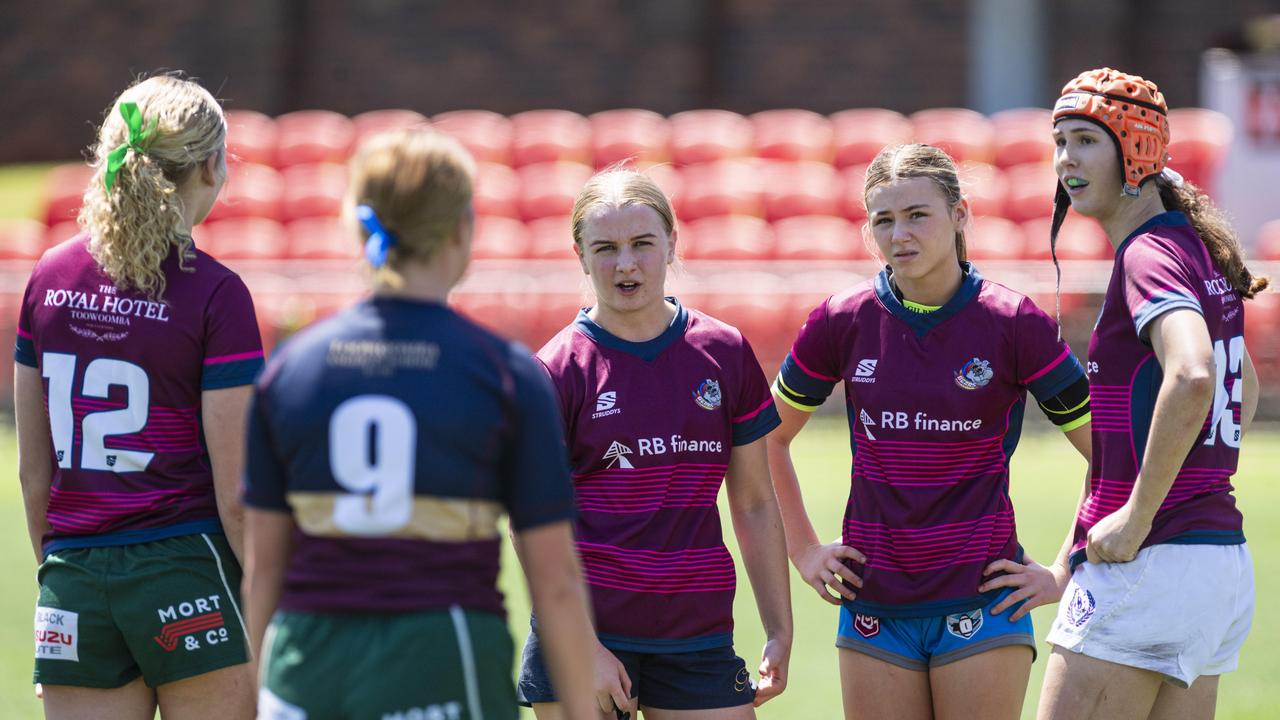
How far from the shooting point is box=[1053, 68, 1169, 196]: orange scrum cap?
3721 mm

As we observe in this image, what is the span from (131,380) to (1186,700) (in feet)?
8.65

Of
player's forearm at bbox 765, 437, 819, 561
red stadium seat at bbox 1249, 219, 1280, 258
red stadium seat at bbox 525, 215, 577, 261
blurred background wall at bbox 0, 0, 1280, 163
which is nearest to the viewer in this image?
player's forearm at bbox 765, 437, 819, 561

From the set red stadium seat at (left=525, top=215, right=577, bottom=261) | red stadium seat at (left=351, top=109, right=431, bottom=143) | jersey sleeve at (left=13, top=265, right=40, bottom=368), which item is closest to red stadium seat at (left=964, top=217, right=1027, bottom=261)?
red stadium seat at (left=525, top=215, right=577, bottom=261)

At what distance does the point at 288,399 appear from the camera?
2672 millimetres

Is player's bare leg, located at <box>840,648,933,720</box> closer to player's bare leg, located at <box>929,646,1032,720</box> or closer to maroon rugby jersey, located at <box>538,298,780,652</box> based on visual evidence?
player's bare leg, located at <box>929,646,1032,720</box>

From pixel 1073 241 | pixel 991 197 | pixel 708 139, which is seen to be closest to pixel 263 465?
pixel 1073 241

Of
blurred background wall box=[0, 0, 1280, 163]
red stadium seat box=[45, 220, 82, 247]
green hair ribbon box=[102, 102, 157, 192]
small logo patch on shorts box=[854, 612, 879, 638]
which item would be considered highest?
blurred background wall box=[0, 0, 1280, 163]

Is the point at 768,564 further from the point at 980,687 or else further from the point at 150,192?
the point at 150,192

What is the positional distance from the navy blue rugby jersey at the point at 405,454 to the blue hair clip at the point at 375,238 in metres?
0.08

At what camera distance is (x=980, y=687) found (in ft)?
12.6

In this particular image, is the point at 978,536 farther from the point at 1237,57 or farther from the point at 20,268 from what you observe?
the point at 1237,57

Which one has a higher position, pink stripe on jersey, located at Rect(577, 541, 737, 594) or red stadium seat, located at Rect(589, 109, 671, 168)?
red stadium seat, located at Rect(589, 109, 671, 168)

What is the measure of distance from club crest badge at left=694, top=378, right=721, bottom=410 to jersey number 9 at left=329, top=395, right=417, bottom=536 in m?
1.38

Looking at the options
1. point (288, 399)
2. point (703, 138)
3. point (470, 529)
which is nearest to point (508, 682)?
point (470, 529)
